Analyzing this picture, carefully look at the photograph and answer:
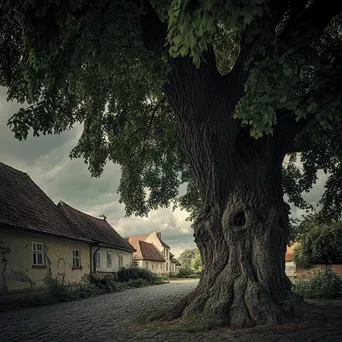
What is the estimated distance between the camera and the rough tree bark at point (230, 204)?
293 inches

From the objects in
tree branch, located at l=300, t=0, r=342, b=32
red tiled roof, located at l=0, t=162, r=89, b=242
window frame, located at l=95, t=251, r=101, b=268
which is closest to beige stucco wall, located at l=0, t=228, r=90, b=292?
red tiled roof, located at l=0, t=162, r=89, b=242

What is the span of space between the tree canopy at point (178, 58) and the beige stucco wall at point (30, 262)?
18.6 feet

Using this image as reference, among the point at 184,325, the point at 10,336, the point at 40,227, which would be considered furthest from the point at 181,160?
the point at 10,336

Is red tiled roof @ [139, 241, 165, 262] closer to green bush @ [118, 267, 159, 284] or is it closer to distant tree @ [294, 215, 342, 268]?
green bush @ [118, 267, 159, 284]

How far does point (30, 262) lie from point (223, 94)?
1190 cm

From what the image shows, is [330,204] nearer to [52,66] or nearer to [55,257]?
[52,66]

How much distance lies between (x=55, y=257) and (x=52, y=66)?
13190 mm

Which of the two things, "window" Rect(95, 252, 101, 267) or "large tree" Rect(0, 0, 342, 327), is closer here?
"large tree" Rect(0, 0, 342, 327)

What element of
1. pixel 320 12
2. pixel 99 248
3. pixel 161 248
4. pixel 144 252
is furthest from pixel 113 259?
pixel 161 248

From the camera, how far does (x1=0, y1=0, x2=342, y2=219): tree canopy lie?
5082mm

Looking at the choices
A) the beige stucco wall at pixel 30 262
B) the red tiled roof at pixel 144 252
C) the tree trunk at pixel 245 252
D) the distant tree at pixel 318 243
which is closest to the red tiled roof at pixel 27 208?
the beige stucco wall at pixel 30 262

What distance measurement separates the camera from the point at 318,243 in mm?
20109

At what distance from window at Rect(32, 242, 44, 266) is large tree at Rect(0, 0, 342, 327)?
769 centimetres

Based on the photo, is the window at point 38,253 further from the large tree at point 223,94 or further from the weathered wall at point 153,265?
the weathered wall at point 153,265
